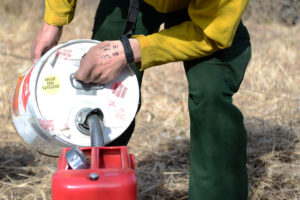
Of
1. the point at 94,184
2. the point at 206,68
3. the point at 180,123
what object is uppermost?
the point at 206,68

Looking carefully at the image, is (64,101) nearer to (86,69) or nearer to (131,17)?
(86,69)

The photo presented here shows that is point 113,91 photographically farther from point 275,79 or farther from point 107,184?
point 275,79

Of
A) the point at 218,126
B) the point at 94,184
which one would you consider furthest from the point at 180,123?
the point at 94,184

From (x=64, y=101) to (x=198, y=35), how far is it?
0.56 m

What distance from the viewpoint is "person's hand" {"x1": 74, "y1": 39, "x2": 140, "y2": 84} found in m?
1.61

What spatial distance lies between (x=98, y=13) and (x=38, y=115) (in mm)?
664

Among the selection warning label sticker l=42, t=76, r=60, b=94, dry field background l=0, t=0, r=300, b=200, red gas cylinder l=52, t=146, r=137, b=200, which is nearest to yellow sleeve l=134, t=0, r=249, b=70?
warning label sticker l=42, t=76, r=60, b=94

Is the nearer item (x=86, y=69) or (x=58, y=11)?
(x=86, y=69)

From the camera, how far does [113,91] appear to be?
1768 mm

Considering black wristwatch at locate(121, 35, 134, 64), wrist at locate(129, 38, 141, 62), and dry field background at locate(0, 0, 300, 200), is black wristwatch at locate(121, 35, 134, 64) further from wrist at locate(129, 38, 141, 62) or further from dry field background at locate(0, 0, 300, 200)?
dry field background at locate(0, 0, 300, 200)

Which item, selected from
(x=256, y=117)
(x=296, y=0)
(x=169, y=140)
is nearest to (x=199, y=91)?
(x=169, y=140)

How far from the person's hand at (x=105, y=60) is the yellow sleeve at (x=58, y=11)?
423mm

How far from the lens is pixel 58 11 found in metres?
1.98

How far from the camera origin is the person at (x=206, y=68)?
5.07ft
